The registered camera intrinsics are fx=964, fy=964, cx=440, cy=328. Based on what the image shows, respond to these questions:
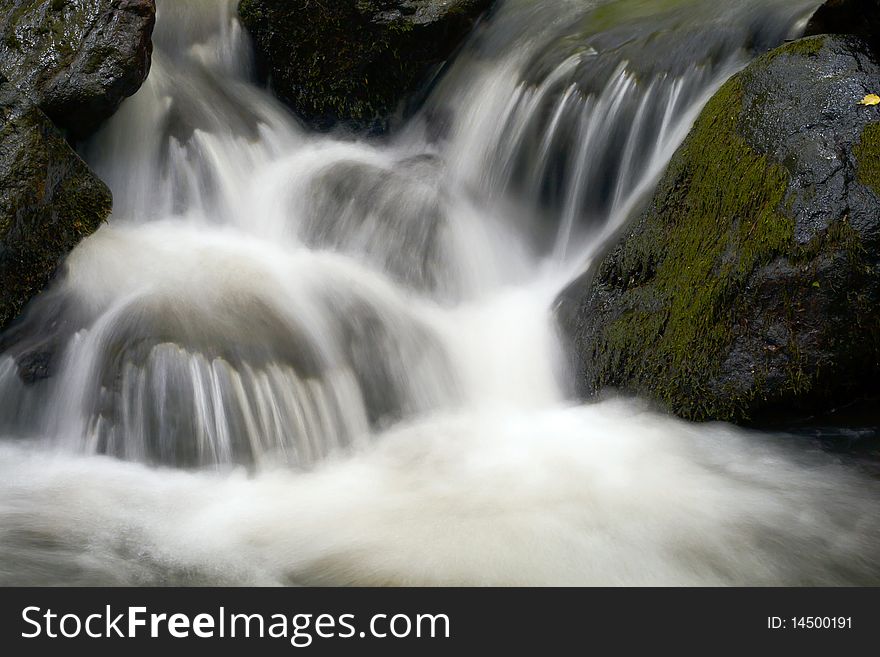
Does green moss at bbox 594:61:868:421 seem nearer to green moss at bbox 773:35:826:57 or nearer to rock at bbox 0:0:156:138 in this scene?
green moss at bbox 773:35:826:57

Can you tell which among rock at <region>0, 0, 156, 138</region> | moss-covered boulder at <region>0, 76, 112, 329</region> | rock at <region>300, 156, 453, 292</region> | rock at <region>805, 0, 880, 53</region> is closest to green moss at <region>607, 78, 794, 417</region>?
rock at <region>805, 0, 880, 53</region>

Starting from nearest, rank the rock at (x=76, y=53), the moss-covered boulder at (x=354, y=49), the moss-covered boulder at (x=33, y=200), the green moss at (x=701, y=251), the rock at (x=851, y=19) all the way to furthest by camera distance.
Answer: the green moss at (x=701, y=251) → the rock at (x=851, y=19) → the moss-covered boulder at (x=33, y=200) → the rock at (x=76, y=53) → the moss-covered boulder at (x=354, y=49)

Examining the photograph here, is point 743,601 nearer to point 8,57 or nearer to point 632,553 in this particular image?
point 632,553

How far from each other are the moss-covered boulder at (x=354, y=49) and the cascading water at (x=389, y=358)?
21 cm

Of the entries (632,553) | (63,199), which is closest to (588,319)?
(632,553)

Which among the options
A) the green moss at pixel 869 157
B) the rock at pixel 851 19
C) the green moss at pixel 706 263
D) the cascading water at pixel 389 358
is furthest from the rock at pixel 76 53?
the green moss at pixel 869 157

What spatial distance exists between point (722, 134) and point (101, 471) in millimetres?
3303

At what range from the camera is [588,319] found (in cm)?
512

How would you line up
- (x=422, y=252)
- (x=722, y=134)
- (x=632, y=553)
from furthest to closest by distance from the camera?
(x=422, y=252) < (x=722, y=134) < (x=632, y=553)

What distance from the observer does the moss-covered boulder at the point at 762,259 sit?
4.14 metres

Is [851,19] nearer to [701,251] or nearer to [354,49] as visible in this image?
[701,251]

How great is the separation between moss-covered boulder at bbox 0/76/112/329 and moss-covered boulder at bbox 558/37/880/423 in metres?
2.97

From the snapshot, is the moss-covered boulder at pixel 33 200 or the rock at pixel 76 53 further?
the rock at pixel 76 53

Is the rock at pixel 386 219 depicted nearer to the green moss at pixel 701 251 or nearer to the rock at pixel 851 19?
the green moss at pixel 701 251
